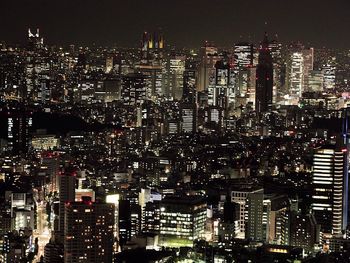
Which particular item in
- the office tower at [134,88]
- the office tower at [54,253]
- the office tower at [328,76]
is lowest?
the office tower at [54,253]

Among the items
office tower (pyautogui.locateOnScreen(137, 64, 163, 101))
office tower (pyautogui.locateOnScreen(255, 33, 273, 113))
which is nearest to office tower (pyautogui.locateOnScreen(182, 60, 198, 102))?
office tower (pyautogui.locateOnScreen(137, 64, 163, 101))

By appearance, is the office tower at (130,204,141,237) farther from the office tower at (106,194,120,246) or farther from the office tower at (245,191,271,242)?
the office tower at (245,191,271,242)

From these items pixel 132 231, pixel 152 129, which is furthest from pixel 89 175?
pixel 152 129

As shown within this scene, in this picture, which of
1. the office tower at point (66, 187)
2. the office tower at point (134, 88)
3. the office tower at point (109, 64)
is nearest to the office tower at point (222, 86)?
the office tower at point (134, 88)

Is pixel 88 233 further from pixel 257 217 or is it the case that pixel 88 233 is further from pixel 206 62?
pixel 206 62

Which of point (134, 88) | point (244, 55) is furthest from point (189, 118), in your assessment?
point (244, 55)

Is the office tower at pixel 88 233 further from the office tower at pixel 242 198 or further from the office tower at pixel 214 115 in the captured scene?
the office tower at pixel 214 115
